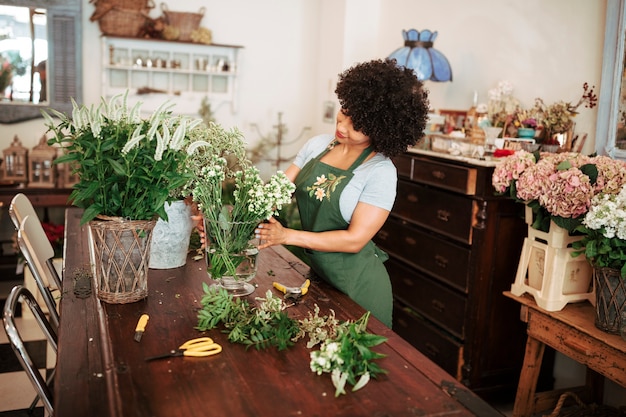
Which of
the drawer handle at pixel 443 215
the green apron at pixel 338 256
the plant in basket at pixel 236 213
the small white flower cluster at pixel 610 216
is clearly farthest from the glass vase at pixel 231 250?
the drawer handle at pixel 443 215

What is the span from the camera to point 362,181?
7.84 feet

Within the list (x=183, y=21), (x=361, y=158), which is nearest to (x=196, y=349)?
(x=361, y=158)

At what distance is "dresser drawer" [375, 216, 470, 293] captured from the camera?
3.43 metres

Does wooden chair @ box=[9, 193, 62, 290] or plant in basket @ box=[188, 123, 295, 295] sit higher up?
plant in basket @ box=[188, 123, 295, 295]

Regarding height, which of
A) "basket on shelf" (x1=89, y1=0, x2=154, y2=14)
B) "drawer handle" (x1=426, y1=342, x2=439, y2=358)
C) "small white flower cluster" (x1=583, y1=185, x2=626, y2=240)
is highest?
"basket on shelf" (x1=89, y1=0, x2=154, y2=14)

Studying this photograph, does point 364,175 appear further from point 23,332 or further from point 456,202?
point 23,332

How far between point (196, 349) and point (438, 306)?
222 centimetres

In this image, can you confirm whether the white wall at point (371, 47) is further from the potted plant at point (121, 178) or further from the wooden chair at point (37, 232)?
the wooden chair at point (37, 232)

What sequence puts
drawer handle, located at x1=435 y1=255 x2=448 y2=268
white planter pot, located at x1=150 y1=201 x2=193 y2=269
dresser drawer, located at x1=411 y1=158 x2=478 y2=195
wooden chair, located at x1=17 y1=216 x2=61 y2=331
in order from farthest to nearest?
drawer handle, located at x1=435 y1=255 x2=448 y2=268
dresser drawer, located at x1=411 y1=158 x2=478 y2=195
wooden chair, located at x1=17 y1=216 x2=61 y2=331
white planter pot, located at x1=150 y1=201 x2=193 y2=269

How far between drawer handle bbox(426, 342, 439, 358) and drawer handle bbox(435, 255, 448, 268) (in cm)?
48

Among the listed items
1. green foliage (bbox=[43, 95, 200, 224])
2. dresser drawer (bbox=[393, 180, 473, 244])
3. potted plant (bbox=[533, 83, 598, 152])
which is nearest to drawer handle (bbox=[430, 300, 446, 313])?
dresser drawer (bbox=[393, 180, 473, 244])

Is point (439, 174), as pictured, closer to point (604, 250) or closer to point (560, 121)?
point (560, 121)

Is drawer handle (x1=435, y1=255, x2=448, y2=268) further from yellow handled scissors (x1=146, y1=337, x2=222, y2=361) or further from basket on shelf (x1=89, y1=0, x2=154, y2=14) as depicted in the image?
basket on shelf (x1=89, y1=0, x2=154, y2=14)

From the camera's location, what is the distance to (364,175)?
2393mm
